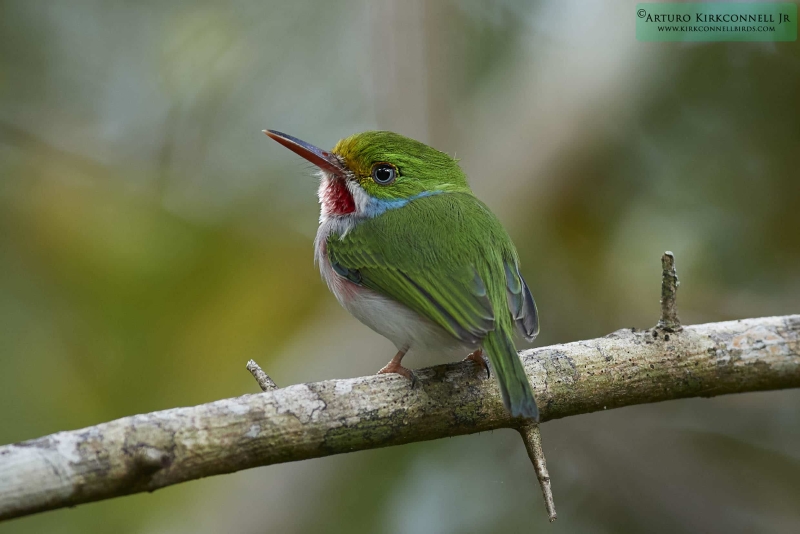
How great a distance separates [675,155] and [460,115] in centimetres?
150

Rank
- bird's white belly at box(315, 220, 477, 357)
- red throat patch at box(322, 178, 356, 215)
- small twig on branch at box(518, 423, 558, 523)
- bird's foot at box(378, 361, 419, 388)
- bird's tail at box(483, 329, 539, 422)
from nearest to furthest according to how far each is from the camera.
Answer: bird's tail at box(483, 329, 539, 422)
small twig on branch at box(518, 423, 558, 523)
bird's foot at box(378, 361, 419, 388)
bird's white belly at box(315, 220, 477, 357)
red throat patch at box(322, 178, 356, 215)

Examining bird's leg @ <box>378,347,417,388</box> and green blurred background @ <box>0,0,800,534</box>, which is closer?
bird's leg @ <box>378,347,417,388</box>

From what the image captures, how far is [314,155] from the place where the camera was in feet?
11.9

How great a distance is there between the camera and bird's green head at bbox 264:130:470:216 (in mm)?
3527

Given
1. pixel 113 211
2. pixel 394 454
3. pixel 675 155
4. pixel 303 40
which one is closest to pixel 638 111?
pixel 675 155

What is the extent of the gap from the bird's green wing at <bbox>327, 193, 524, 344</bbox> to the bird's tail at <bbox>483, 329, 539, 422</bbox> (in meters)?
0.05

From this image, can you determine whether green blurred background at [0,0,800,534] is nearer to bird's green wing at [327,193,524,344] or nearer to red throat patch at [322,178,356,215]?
red throat patch at [322,178,356,215]

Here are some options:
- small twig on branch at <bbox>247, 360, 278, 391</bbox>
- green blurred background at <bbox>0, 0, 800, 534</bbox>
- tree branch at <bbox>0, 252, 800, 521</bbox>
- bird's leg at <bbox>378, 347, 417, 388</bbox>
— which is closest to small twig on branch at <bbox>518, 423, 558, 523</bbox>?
tree branch at <bbox>0, 252, 800, 521</bbox>

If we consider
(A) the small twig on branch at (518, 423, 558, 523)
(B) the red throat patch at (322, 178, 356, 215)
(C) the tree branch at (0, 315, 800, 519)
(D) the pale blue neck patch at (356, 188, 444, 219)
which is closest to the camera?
(C) the tree branch at (0, 315, 800, 519)

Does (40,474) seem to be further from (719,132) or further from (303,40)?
(719,132)

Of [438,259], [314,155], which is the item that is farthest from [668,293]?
[314,155]

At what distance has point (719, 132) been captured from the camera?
5496 mm

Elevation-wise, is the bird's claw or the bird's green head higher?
the bird's green head

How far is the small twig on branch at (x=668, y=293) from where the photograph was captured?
9.37ft
